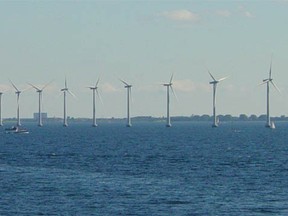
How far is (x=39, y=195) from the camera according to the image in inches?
3494

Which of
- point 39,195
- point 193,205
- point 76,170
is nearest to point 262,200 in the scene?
point 193,205

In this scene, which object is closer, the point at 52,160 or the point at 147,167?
the point at 147,167

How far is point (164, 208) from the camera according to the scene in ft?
260

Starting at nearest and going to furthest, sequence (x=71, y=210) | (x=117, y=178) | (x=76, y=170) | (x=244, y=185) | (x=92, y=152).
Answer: (x=71, y=210) → (x=244, y=185) → (x=117, y=178) → (x=76, y=170) → (x=92, y=152)

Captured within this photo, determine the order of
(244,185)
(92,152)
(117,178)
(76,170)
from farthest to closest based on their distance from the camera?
1. (92,152)
2. (76,170)
3. (117,178)
4. (244,185)

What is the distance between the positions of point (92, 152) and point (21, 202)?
283 feet

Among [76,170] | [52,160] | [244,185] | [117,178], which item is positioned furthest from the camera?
[52,160]

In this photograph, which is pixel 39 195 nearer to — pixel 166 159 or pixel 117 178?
pixel 117 178

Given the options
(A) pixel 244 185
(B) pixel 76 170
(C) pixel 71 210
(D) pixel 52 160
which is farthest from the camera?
(D) pixel 52 160

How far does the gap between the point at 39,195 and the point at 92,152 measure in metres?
81.3

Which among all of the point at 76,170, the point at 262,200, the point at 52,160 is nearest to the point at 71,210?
the point at 262,200

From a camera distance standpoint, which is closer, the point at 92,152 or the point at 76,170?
the point at 76,170

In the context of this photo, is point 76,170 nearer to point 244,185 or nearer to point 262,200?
point 244,185

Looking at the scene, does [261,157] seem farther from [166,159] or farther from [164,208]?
[164,208]
